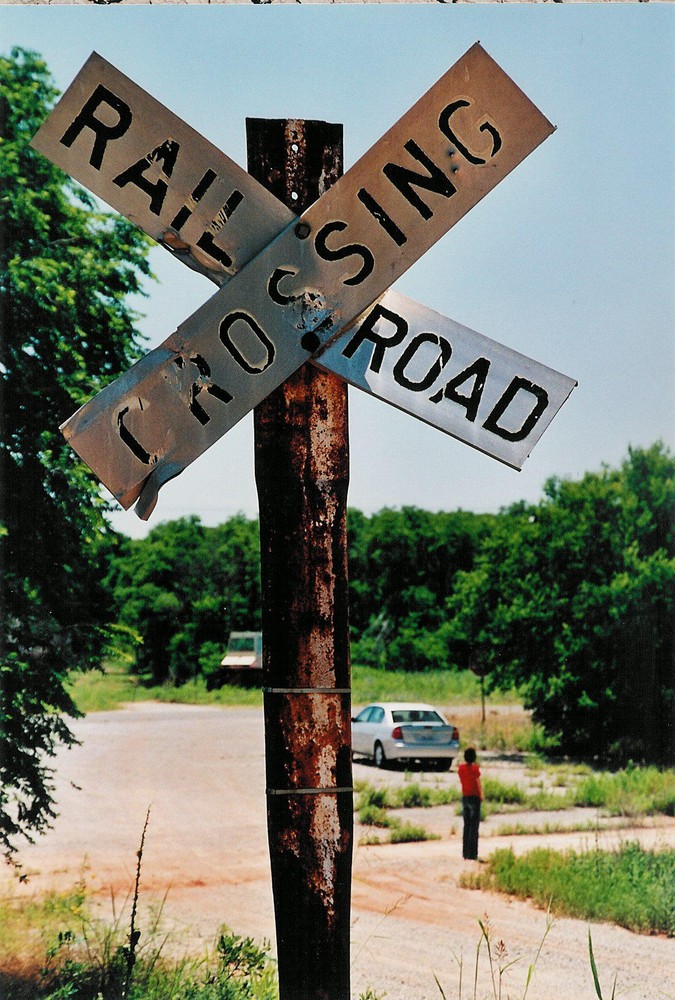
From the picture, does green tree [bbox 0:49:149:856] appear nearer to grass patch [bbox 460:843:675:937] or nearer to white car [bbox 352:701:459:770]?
grass patch [bbox 460:843:675:937]

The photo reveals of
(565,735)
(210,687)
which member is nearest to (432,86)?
(565,735)

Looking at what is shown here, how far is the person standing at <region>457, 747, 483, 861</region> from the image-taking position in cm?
968

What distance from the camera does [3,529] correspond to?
246 inches

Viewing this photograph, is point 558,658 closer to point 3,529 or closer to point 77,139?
point 3,529

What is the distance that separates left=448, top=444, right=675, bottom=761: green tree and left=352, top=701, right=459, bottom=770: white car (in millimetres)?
1892

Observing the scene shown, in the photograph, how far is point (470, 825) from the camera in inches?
411

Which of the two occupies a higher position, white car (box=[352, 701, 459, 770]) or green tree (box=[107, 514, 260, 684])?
green tree (box=[107, 514, 260, 684])

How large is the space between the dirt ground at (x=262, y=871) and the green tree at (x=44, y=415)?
87 cm

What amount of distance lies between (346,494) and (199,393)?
31 cm

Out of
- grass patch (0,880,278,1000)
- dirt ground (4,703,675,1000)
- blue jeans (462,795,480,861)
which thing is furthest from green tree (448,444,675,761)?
grass patch (0,880,278,1000)

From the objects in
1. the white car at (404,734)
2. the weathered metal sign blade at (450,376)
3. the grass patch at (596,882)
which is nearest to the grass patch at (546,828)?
the grass patch at (596,882)

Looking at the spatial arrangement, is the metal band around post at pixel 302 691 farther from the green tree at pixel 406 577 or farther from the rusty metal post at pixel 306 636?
the green tree at pixel 406 577

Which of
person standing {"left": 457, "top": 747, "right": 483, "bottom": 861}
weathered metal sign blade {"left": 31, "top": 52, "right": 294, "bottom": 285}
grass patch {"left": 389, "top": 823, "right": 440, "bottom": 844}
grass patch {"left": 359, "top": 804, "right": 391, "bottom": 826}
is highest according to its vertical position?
weathered metal sign blade {"left": 31, "top": 52, "right": 294, "bottom": 285}

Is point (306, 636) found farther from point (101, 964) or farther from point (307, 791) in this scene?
point (101, 964)
